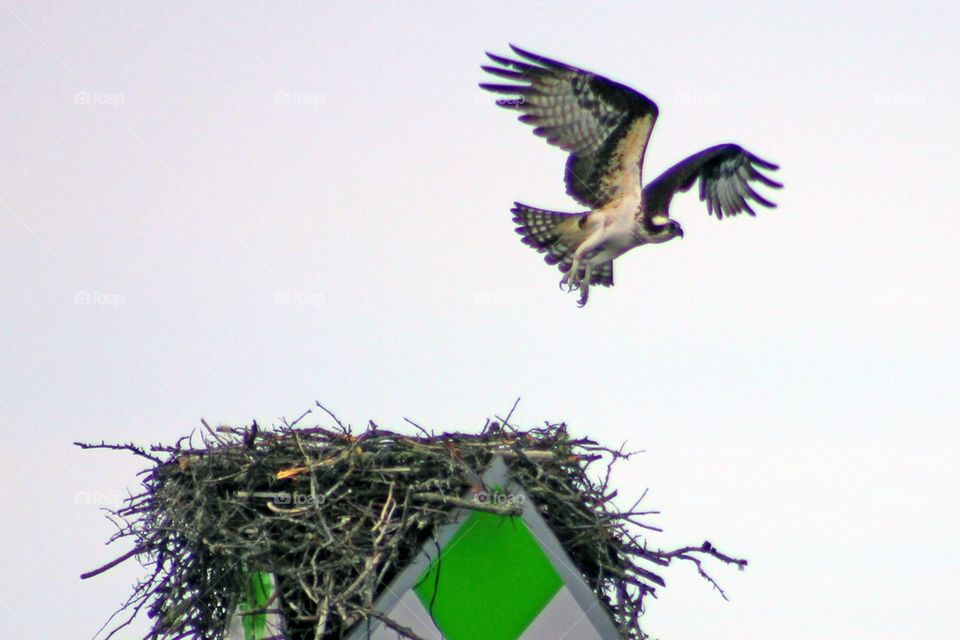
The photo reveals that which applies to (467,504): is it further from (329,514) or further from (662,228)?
(662,228)

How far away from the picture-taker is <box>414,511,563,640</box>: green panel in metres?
5.12

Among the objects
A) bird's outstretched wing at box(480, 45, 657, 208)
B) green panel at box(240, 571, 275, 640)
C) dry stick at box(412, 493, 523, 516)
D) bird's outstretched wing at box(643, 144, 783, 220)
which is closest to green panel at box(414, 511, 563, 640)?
dry stick at box(412, 493, 523, 516)

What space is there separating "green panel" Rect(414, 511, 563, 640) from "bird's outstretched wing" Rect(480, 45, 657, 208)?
11.7ft

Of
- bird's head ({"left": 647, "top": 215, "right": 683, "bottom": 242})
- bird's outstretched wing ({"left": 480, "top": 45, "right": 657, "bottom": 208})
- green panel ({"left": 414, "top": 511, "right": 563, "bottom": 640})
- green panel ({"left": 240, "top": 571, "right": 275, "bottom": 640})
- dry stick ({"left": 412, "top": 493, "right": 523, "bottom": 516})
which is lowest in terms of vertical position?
green panel ({"left": 240, "top": 571, "right": 275, "bottom": 640})

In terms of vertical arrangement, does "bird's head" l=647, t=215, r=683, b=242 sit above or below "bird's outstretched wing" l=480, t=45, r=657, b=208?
below

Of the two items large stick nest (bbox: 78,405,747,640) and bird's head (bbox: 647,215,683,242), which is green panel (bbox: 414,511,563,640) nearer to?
large stick nest (bbox: 78,405,747,640)

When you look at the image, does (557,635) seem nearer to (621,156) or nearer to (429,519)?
(429,519)

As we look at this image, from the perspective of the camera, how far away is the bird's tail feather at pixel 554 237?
31.7ft

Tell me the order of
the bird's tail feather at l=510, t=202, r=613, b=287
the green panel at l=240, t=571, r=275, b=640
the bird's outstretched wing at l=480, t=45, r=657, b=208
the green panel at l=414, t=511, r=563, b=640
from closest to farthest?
the green panel at l=414, t=511, r=563, b=640 < the green panel at l=240, t=571, r=275, b=640 < the bird's outstretched wing at l=480, t=45, r=657, b=208 < the bird's tail feather at l=510, t=202, r=613, b=287

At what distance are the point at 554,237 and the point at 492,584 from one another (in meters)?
4.94

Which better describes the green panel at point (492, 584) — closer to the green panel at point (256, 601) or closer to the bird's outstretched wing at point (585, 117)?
the green panel at point (256, 601)

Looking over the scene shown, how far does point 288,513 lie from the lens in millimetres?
5902

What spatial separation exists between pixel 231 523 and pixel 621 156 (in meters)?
4.00

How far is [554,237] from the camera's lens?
9.75m
